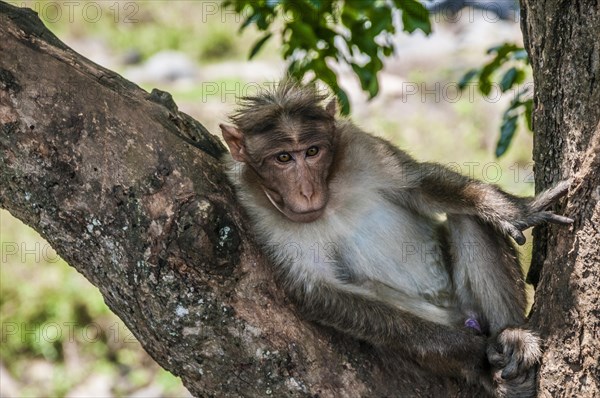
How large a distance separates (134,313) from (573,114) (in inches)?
85.6

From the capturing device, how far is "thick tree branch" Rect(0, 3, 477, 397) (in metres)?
3.87

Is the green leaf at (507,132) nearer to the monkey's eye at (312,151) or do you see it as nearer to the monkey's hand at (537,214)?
the monkey's hand at (537,214)

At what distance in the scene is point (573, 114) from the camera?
3.67 m

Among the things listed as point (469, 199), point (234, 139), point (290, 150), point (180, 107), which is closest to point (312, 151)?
point (290, 150)

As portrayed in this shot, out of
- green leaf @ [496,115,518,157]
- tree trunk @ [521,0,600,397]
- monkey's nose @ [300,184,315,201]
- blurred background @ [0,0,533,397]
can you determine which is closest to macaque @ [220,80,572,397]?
monkey's nose @ [300,184,315,201]

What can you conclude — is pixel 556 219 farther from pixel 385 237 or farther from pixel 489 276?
pixel 385 237

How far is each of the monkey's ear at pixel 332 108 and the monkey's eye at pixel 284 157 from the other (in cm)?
36

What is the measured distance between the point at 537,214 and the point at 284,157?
1.36 metres

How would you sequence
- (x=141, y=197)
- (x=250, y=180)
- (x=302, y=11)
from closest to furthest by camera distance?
(x=141, y=197) → (x=250, y=180) → (x=302, y=11)

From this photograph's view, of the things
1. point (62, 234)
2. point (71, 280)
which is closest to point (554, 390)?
point (62, 234)

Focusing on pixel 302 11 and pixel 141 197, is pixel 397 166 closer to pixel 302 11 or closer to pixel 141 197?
pixel 302 11

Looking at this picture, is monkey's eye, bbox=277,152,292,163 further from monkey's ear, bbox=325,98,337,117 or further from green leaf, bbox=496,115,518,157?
green leaf, bbox=496,115,518,157

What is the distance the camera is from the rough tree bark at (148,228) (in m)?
3.87

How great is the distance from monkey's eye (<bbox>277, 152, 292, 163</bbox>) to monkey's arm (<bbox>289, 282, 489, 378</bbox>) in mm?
687
